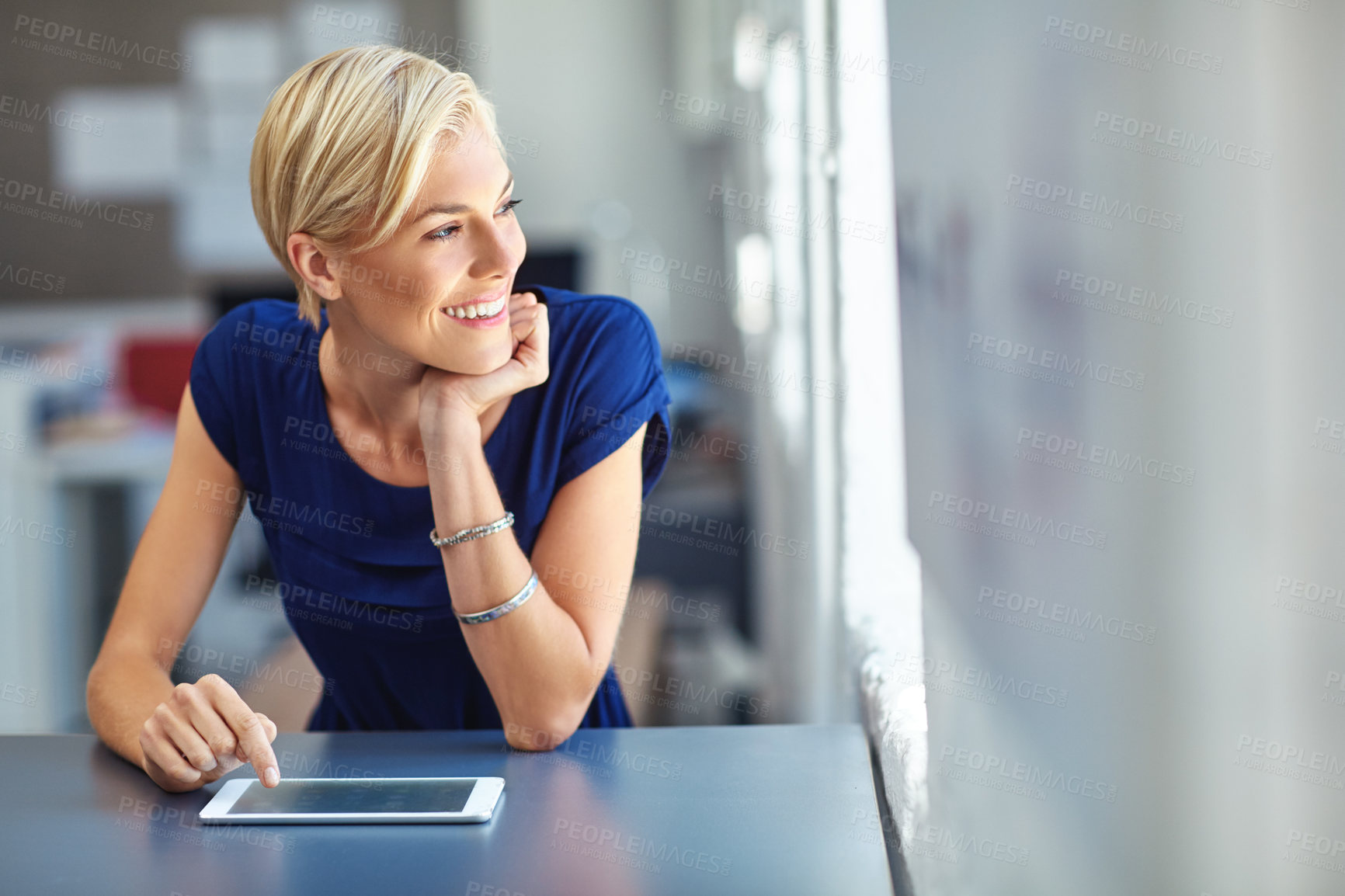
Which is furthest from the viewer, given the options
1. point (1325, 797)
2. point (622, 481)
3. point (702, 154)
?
point (702, 154)

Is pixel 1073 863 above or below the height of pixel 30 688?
above

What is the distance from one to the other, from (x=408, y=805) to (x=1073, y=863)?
510 mm

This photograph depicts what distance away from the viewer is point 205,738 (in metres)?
0.90

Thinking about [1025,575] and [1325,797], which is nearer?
[1325,797]

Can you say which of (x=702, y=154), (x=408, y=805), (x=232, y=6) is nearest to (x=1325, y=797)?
(x=408, y=805)

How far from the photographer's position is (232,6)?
17.0 ft

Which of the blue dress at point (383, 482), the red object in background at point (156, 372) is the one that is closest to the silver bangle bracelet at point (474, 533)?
the blue dress at point (383, 482)

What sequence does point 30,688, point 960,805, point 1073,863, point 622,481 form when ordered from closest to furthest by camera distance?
point 1073,863, point 960,805, point 622,481, point 30,688

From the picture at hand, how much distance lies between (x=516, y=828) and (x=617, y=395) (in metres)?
0.48

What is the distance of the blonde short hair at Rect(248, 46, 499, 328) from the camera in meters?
1.02

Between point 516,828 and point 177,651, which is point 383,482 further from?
point 516,828

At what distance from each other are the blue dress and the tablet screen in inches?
11.5

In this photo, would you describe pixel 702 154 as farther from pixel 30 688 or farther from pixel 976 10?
pixel 976 10

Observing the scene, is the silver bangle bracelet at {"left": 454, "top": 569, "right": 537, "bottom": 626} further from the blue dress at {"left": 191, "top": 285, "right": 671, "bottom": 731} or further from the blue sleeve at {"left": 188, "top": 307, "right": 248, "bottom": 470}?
the blue sleeve at {"left": 188, "top": 307, "right": 248, "bottom": 470}
